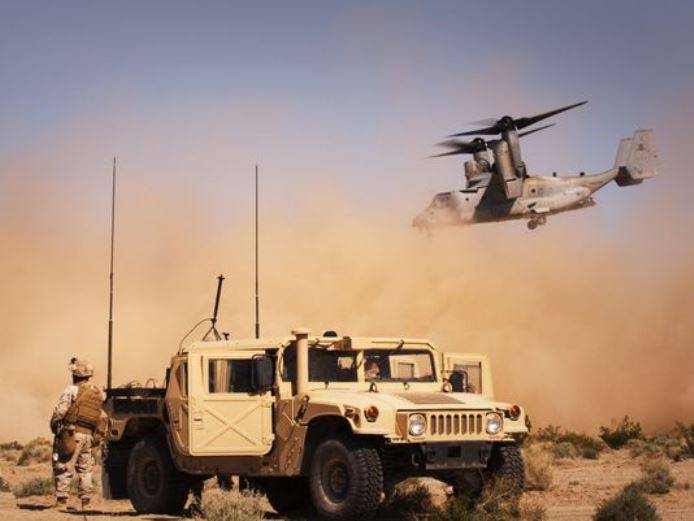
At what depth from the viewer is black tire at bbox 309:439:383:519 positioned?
607 inches

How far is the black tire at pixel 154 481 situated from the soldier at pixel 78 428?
0.73 m

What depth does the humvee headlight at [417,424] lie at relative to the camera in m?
15.7

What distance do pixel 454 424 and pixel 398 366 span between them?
5.50 ft

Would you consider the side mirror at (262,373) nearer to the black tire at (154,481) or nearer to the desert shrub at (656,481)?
the black tire at (154,481)

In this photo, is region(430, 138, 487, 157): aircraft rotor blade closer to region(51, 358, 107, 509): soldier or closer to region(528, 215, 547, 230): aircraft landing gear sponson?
region(528, 215, 547, 230): aircraft landing gear sponson

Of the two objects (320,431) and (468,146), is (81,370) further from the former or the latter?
(468,146)

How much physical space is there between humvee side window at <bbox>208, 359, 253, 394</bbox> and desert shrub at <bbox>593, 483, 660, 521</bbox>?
186 inches

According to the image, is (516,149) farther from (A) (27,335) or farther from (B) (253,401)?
(B) (253,401)

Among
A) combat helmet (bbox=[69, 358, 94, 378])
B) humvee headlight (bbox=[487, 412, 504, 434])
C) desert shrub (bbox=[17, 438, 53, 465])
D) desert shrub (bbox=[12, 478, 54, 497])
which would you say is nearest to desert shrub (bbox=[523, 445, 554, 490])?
humvee headlight (bbox=[487, 412, 504, 434])

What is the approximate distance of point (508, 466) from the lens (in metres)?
16.4

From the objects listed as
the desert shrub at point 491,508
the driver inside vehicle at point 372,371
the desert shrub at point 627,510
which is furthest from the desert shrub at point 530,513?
the driver inside vehicle at point 372,371

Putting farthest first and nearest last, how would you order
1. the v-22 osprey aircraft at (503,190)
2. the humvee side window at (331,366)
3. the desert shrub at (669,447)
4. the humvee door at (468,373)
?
the v-22 osprey aircraft at (503,190) < the desert shrub at (669,447) < the humvee door at (468,373) < the humvee side window at (331,366)

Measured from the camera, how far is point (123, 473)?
1928 cm

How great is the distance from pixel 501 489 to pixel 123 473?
19.6 feet
